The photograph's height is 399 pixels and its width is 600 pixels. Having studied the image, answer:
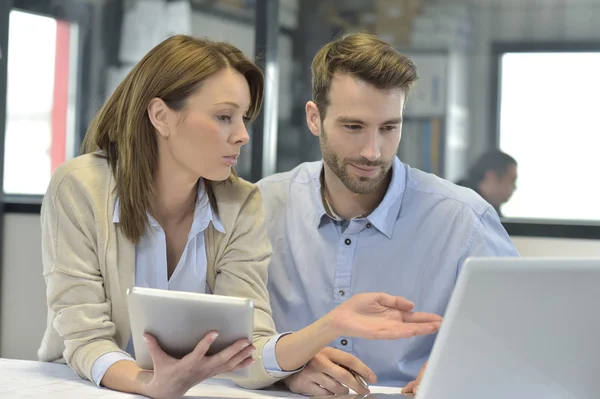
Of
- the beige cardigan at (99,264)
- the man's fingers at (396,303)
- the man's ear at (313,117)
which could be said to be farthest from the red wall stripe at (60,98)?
the man's fingers at (396,303)

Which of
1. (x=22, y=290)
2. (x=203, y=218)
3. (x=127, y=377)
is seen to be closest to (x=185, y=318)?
(x=127, y=377)

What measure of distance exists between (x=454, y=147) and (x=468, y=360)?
2632 millimetres

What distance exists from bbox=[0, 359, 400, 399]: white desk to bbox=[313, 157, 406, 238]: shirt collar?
421 millimetres

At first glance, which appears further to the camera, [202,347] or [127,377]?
[127,377]

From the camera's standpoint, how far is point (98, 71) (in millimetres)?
4152

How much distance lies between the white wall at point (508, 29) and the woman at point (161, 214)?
187 centimetres

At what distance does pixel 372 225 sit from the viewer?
6.31 ft

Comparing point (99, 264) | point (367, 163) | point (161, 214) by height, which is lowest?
point (99, 264)

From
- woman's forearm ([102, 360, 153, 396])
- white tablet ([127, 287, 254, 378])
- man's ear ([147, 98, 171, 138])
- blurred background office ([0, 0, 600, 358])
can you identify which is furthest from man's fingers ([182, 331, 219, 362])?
blurred background office ([0, 0, 600, 358])

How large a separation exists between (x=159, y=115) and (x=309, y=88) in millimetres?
2160

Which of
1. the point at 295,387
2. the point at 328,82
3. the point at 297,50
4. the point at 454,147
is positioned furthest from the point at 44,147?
the point at 295,387

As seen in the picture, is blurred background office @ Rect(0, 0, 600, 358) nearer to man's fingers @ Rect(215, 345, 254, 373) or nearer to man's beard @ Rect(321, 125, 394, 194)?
man's beard @ Rect(321, 125, 394, 194)

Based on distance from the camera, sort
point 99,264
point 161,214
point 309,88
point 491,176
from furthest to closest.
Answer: point 309,88
point 491,176
point 161,214
point 99,264

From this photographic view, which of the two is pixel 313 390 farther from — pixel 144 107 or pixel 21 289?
pixel 21 289
